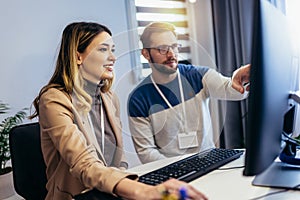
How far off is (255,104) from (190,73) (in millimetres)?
898

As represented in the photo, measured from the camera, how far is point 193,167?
106 centimetres

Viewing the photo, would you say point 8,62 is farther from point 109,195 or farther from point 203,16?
point 203,16

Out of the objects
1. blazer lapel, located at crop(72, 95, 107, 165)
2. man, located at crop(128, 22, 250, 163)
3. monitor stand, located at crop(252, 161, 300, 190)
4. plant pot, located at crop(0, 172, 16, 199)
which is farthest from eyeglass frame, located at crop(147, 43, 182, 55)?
plant pot, located at crop(0, 172, 16, 199)

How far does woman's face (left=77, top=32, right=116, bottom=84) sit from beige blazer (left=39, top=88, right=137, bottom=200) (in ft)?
0.41

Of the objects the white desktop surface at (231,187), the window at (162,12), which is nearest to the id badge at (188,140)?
the white desktop surface at (231,187)

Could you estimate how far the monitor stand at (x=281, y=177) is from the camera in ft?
2.78

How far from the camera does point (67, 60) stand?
125 centimetres

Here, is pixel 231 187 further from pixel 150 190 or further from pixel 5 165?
pixel 5 165

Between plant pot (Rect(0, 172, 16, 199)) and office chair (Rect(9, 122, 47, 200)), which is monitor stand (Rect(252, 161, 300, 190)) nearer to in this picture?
office chair (Rect(9, 122, 47, 200))

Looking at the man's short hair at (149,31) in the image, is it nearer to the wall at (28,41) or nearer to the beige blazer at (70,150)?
the beige blazer at (70,150)

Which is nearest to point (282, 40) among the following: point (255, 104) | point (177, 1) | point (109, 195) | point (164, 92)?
point (255, 104)

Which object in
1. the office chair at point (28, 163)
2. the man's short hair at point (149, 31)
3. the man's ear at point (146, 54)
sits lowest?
the office chair at point (28, 163)

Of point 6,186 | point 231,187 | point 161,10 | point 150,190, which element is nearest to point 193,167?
point 231,187

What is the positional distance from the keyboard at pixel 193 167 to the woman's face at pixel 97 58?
0.45 m
